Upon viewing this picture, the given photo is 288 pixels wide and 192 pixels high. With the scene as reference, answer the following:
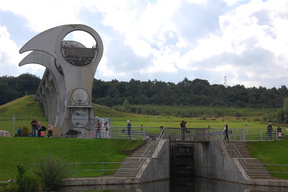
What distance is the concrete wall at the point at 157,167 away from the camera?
29422 mm

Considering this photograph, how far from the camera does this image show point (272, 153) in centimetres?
3253

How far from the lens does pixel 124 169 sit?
95.9 ft

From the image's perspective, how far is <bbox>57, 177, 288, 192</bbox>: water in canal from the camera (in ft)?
86.3

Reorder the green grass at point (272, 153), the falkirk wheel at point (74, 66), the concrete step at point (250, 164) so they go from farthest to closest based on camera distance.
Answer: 1. the falkirk wheel at point (74, 66)
2. the green grass at point (272, 153)
3. the concrete step at point (250, 164)

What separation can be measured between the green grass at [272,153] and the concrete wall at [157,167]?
6.29 meters

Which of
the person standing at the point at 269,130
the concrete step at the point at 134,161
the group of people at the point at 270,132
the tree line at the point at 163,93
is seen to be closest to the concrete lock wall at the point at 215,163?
the concrete step at the point at 134,161

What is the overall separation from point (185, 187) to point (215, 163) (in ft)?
13.4

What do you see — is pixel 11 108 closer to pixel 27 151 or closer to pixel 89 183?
pixel 27 151

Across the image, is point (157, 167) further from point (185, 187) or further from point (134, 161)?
point (185, 187)

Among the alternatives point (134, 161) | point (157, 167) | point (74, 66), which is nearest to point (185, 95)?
point (74, 66)

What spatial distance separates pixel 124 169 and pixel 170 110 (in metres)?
75.4

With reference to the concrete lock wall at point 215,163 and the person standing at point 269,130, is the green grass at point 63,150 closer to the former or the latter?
the concrete lock wall at point 215,163

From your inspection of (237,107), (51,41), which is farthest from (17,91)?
(51,41)

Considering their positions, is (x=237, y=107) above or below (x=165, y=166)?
above
